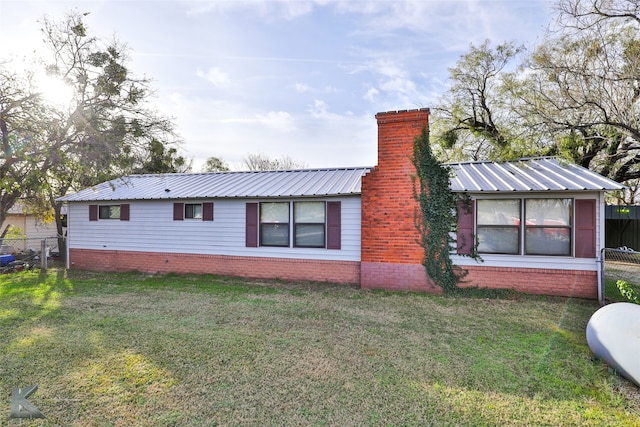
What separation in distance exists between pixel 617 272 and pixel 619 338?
7.71 m

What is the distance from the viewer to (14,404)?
10.3 feet

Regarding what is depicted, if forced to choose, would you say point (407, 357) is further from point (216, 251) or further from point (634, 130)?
point (634, 130)

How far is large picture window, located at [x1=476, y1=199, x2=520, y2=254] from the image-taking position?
756cm

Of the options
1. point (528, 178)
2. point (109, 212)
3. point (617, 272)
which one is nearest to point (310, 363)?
point (528, 178)

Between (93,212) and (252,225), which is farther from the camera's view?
(93,212)

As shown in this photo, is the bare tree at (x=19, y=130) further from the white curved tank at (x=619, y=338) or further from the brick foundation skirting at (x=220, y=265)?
the white curved tank at (x=619, y=338)

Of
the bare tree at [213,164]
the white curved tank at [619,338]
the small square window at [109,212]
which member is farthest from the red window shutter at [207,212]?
the bare tree at [213,164]

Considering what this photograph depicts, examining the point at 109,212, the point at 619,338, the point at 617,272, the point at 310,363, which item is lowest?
the point at 310,363

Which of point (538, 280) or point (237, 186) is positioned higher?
point (237, 186)

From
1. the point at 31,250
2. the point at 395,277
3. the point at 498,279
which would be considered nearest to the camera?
the point at 498,279

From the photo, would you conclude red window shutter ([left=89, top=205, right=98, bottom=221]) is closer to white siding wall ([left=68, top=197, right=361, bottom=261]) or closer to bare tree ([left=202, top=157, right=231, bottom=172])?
white siding wall ([left=68, top=197, right=361, bottom=261])

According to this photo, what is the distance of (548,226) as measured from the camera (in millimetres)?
7328

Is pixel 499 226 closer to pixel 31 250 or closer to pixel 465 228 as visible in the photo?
pixel 465 228

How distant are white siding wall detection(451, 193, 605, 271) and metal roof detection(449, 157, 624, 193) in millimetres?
276
